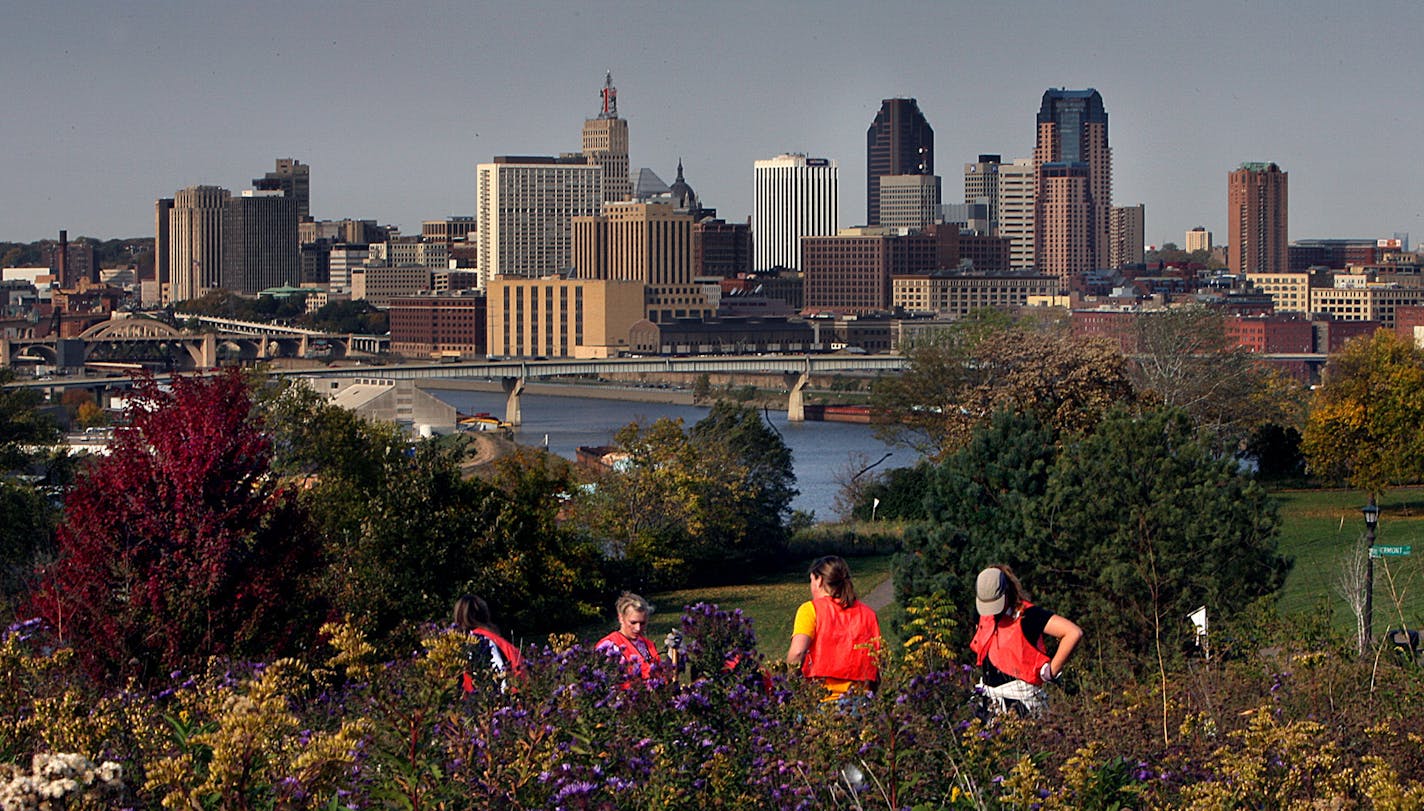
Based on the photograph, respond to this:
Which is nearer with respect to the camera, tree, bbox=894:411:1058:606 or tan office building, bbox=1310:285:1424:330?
tree, bbox=894:411:1058:606

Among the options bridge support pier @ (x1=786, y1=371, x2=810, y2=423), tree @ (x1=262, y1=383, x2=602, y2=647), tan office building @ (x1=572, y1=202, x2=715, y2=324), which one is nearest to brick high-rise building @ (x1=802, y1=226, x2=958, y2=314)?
→ tan office building @ (x1=572, y1=202, x2=715, y2=324)

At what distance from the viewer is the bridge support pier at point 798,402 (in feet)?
229

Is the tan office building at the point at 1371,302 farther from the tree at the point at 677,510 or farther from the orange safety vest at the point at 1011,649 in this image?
the orange safety vest at the point at 1011,649

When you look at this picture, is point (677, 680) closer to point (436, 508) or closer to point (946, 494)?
point (946, 494)

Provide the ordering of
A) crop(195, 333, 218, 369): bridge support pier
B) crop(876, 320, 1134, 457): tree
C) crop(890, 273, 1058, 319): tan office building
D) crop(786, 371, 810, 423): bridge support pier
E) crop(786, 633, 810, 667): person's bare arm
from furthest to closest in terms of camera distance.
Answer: crop(890, 273, 1058, 319): tan office building → crop(195, 333, 218, 369): bridge support pier → crop(786, 371, 810, 423): bridge support pier → crop(876, 320, 1134, 457): tree → crop(786, 633, 810, 667): person's bare arm

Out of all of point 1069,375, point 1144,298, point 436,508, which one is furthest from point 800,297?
point 436,508

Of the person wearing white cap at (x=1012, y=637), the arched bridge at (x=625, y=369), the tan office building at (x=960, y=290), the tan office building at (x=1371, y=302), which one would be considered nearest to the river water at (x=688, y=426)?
the arched bridge at (x=625, y=369)

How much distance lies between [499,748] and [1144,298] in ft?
430

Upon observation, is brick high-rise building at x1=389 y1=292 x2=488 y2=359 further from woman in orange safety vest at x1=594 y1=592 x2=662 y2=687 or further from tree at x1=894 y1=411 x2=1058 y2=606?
woman in orange safety vest at x1=594 y1=592 x2=662 y2=687

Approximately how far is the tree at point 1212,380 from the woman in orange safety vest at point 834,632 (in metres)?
22.6

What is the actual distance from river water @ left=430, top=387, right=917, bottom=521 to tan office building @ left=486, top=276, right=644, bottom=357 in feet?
78.1

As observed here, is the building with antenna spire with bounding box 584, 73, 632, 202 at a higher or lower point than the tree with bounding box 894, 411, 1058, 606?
higher

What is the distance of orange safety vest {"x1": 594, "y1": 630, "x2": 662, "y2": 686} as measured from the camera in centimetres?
417

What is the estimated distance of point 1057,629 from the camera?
209 inches
